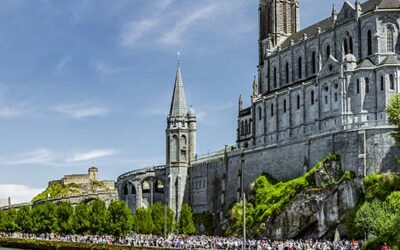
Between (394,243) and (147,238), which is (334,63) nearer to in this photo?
(147,238)

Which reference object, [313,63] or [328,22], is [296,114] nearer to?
[313,63]

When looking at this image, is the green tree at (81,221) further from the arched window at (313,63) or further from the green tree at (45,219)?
the arched window at (313,63)

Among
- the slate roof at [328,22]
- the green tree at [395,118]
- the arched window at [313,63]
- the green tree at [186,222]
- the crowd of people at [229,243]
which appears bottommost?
the crowd of people at [229,243]

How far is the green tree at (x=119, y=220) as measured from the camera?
80.2 metres

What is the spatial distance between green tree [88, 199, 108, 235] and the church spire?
21.3m

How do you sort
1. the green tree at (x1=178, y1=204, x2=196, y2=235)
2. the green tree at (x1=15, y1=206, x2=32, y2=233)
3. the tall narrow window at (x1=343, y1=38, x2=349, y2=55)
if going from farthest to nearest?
1. the green tree at (x1=15, y1=206, x2=32, y2=233)
2. the green tree at (x1=178, y1=204, x2=196, y2=235)
3. the tall narrow window at (x1=343, y1=38, x2=349, y2=55)

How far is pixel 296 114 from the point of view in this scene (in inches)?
3113

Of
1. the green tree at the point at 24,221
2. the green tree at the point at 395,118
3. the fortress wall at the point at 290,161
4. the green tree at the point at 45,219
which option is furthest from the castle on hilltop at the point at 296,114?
the green tree at the point at 24,221

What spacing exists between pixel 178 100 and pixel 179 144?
6.41 meters

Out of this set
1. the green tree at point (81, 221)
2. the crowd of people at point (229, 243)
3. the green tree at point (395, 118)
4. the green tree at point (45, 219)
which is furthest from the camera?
the green tree at point (45, 219)

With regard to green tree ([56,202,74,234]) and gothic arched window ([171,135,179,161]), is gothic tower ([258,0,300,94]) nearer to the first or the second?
gothic arched window ([171,135,179,161])

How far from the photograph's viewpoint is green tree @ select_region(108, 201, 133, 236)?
3159 inches

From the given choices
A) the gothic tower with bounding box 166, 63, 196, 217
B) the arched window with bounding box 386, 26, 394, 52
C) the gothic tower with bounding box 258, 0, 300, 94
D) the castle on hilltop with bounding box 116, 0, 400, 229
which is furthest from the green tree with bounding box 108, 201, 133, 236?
the arched window with bounding box 386, 26, 394, 52

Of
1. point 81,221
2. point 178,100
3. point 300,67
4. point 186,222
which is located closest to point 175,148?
point 178,100
